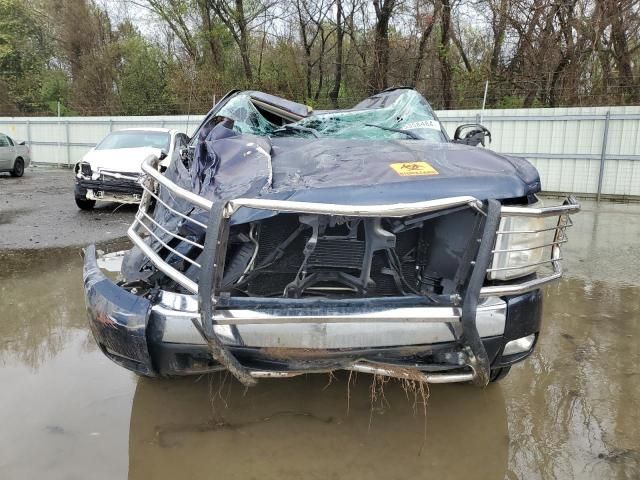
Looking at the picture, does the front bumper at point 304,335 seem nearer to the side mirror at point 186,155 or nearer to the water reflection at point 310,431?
the water reflection at point 310,431

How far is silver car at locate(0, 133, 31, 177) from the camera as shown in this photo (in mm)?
15297

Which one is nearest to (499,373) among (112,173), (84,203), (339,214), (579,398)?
(579,398)

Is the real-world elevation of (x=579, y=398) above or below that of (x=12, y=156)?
below

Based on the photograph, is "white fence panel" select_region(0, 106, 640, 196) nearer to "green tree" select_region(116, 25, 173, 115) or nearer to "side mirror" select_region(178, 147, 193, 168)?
"side mirror" select_region(178, 147, 193, 168)

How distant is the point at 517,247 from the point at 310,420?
1330 millimetres

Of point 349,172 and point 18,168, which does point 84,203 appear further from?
point 18,168

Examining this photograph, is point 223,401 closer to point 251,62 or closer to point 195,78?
Answer: point 195,78

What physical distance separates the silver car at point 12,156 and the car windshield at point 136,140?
752 cm

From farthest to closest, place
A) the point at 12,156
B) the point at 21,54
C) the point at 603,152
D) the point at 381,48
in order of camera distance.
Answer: the point at 21,54
the point at 381,48
the point at 12,156
the point at 603,152

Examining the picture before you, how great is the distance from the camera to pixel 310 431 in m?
2.65

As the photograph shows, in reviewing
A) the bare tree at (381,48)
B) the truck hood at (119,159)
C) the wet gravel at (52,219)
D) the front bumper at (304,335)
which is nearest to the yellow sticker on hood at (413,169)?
the front bumper at (304,335)

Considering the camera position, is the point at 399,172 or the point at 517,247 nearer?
the point at 517,247

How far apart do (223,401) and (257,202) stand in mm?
1410

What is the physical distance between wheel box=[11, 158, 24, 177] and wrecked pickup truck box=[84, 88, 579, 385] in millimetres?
15363
